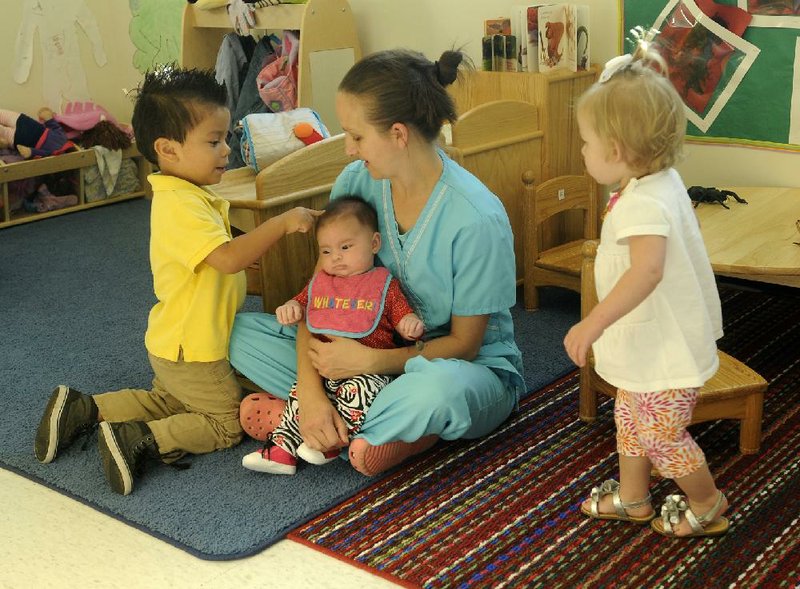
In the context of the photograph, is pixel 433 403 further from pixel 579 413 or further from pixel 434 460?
pixel 579 413

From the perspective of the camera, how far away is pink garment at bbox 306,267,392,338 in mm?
2164

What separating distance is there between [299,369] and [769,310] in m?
1.58

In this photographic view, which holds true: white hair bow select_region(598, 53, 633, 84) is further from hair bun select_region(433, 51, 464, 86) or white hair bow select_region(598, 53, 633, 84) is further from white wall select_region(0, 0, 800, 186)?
white wall select_region(0, 0, 800, 186)

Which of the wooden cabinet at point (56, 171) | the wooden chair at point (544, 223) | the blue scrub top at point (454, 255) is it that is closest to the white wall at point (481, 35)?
the wooden chair at point (544, 223)

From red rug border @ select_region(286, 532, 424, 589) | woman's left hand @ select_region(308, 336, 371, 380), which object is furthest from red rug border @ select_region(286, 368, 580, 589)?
woman's left hand @ select_region(308, 336, 371, 380)

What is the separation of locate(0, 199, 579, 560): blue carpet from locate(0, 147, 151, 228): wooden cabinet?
2.8 inches

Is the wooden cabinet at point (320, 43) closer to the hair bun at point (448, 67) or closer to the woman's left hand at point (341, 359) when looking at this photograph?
the hair bun at point (448, 67)

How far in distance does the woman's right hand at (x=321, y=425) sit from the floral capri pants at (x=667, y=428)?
24.7 inches

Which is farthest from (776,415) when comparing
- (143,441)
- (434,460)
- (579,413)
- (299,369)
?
(143,441)

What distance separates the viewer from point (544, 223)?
330cm

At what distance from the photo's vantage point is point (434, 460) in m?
2.17

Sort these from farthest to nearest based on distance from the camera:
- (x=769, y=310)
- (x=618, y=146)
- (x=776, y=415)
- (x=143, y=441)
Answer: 1. (x=769, y=310)
2. (x=776, y=415)
3. (x=143, y=441)
4. (x=618, y=146)

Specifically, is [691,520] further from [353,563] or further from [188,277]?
[188,277]

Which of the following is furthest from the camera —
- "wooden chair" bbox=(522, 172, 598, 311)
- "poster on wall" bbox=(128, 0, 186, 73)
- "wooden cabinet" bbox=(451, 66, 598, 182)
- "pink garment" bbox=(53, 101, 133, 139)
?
"poster on wall" bbox=(128, 0, 186, 73)
